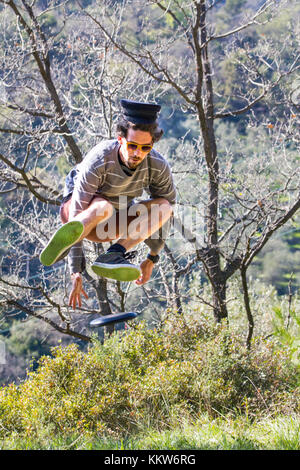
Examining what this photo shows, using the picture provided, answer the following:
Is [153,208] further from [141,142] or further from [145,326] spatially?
[145,326]

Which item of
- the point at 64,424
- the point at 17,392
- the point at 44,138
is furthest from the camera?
the point at 44,138

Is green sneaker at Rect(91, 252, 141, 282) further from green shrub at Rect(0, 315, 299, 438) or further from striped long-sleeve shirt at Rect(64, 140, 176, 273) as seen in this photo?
green shrub at Rect(0, 315, 299, 438)

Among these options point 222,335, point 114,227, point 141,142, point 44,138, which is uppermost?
point 44,138

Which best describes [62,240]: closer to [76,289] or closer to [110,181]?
[76,289]

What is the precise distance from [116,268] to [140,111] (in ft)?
3.31

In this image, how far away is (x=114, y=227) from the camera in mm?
3641

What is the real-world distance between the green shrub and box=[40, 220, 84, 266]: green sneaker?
1780mm

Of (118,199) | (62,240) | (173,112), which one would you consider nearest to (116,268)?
(62,240)

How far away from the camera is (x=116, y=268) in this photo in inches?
131

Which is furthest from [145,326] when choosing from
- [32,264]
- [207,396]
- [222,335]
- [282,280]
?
[282,280]

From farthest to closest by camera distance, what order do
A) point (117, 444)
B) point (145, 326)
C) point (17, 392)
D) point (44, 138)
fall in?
point (44, 138) < point (145, 326) < point (17, 392) < point (117, 444)

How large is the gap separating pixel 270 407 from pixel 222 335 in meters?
1.01

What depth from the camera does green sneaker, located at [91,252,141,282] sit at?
3332mm

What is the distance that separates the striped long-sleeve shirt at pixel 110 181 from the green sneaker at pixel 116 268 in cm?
15
